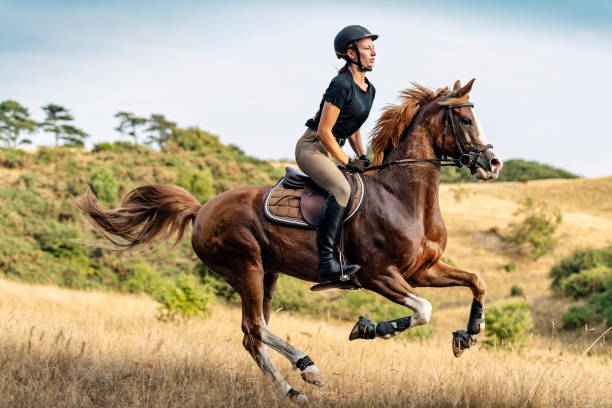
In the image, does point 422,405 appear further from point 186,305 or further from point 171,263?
point 171,263

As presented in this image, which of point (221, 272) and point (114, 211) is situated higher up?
point (114, 211)

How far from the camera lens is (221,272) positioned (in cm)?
658

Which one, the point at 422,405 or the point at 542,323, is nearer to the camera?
the point at 422,405

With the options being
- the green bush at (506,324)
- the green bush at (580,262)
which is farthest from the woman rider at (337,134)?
the green bush at (580,262)

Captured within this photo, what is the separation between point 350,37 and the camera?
579 centimetres

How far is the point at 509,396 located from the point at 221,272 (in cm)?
317

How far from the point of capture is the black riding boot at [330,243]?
554 cm

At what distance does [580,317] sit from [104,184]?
24.1 meters

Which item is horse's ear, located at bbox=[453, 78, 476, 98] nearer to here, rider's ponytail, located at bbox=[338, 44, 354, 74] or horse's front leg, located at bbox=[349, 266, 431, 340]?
rider's ponytail, located at bbox=[338, 44, 354, 74]

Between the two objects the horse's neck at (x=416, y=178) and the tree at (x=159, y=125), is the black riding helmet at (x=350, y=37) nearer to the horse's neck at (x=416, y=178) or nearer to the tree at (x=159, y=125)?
the horse's neck at (x=416, y=178)

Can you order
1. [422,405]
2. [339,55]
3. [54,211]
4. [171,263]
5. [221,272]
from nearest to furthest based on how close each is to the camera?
1. [422,405]
2. [339,55]
3. [221,272]
4. [171,263]
5. [54,211]

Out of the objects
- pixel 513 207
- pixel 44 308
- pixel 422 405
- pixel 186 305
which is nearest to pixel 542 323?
pixel 186 305

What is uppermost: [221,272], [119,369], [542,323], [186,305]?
[221,272]

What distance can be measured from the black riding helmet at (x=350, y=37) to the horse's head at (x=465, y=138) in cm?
89
